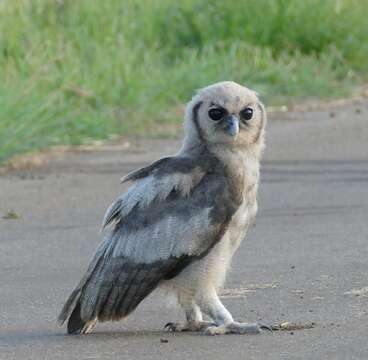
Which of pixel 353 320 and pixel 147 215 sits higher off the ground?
pixel 147 215

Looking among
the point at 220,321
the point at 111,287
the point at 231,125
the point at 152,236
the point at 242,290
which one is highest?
the point at 231,125

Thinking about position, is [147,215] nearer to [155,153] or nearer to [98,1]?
[155,153]

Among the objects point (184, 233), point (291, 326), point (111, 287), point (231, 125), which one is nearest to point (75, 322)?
point (111, 287)

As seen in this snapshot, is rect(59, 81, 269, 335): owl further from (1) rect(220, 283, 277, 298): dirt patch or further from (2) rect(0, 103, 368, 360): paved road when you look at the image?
(1) rect(220, 283, 277, 298): dirt patch

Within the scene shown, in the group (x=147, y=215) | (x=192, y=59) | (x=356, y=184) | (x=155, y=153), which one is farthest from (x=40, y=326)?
(x=192, y=59)

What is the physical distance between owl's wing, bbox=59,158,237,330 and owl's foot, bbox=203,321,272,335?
33 centimetres

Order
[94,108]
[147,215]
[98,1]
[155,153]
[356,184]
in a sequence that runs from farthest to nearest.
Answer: [98,1]
[94,108]
[155,153]
[356,184]
[147,215]

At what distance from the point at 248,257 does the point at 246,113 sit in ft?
6.72

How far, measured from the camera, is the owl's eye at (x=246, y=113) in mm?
7258

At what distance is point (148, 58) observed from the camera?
57.7ft

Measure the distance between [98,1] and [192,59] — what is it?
194 centimetres

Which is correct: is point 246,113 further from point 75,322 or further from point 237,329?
point 75,322

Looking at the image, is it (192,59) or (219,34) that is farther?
(219,34)

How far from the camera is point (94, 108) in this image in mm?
15336
